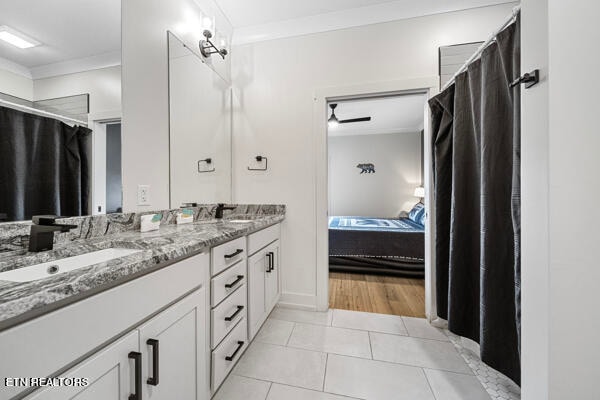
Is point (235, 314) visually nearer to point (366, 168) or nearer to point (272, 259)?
point (272, 259)

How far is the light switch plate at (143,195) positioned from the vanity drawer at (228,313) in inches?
30.0

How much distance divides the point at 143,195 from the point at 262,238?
0.79 metres

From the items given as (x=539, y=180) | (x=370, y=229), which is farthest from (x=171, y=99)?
(x=370, y=229)

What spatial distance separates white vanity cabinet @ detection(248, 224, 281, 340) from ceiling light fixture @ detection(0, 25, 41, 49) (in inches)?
49.4

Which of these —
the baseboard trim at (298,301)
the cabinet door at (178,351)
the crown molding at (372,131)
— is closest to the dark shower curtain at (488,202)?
the baseboard trim at (298,301)

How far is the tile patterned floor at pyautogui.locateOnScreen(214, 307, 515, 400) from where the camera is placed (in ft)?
3.95

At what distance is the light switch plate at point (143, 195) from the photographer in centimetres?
133

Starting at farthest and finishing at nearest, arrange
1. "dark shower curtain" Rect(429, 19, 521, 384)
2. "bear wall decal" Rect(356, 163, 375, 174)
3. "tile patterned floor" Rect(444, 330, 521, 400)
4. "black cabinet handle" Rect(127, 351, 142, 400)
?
1. "bear wall decal" Rect(356, 163, 375, 174)
2. "tile patterned floor" Rect(444, 330, 521, 400)
3. "dark shower curtain" Rect(429, 19, 521, 384)
4. "black cabinet handle" Rect(127, 351, 142, 400)

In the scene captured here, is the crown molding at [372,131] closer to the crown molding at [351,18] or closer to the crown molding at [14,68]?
the crown molding at [351,18]

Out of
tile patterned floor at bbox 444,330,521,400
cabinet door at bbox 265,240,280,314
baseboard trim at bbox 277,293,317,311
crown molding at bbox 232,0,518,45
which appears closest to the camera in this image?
tile patterned floor at bbox 444,330,521,400

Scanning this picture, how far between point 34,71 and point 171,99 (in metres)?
0.72

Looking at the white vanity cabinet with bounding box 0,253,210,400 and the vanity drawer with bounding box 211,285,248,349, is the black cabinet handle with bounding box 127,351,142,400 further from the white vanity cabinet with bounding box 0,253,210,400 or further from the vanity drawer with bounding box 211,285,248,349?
the vanity drawer with bounding box 211,285,248,349

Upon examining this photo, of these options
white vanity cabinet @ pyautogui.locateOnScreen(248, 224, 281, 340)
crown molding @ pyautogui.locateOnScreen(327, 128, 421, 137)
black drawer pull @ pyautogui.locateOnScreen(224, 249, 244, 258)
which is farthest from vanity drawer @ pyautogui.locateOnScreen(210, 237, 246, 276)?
crown molding @ pyautogui.locateOnScreen(327, 128, 421, 137)

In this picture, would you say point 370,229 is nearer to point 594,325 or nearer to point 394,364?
point 394,364
